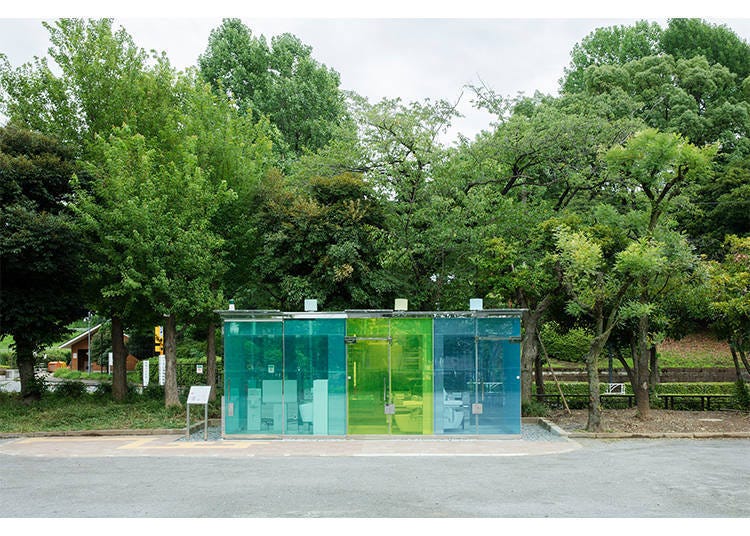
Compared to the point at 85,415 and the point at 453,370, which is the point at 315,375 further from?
the point at 85,415

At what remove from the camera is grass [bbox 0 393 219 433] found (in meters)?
19.2

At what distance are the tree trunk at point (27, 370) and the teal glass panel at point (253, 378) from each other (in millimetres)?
7990

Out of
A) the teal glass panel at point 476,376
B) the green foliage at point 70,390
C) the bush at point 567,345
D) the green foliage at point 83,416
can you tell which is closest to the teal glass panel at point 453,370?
the teal glass panel at point 476,376

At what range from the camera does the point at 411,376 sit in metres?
18.3

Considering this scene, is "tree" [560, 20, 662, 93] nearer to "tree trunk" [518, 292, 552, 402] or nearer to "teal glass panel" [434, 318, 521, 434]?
"tree trunk" [518, 292, 552, 402]

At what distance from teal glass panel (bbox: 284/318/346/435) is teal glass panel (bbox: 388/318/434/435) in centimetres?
128

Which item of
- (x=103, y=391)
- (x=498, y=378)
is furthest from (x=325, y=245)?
(x=103, y=391)

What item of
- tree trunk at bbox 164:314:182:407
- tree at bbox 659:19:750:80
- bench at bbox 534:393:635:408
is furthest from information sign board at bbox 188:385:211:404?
tree at bbox 659:19:750:80

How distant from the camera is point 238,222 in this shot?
80.2 ft

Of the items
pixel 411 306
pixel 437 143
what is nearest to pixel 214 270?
pixel 411 306

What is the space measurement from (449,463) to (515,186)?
1290cm

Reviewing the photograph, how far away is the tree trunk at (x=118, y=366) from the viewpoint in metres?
24.3

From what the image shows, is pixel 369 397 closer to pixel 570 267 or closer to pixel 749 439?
pixel 570 267

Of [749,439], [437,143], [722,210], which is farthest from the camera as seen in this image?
[722,210]
